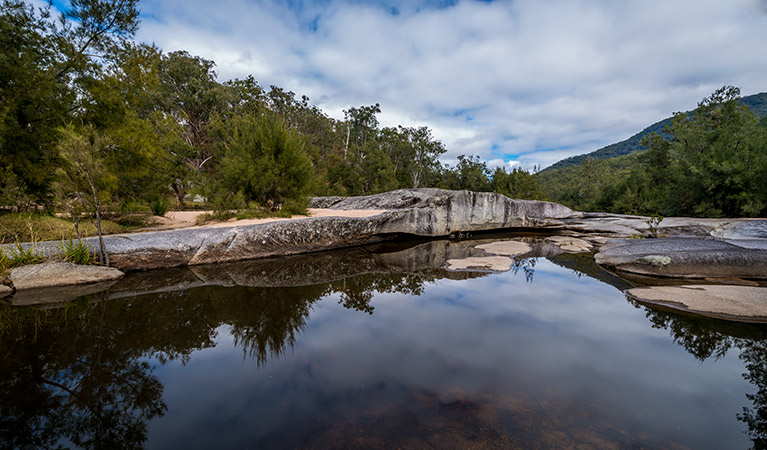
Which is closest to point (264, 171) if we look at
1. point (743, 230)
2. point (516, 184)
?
point (743, 230)

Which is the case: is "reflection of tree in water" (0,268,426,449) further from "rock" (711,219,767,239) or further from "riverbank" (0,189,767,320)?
"rock" (711,219,767,239)

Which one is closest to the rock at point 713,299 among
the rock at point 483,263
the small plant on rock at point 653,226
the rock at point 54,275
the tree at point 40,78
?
the rock at point 483,263

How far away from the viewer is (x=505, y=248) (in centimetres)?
916

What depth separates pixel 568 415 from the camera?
201 centimetres

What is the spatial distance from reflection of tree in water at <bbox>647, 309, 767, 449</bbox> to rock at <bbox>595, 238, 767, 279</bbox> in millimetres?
2690

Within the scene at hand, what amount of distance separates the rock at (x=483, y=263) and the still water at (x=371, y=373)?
1.81 metres

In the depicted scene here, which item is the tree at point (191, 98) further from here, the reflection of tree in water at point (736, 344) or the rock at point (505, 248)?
the reflection of tree in water at point (736, 344)

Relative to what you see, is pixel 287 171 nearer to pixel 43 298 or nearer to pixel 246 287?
pixel 246 287

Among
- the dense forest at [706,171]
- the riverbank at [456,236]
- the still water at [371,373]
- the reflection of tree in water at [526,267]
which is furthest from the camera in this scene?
the dense forest at [706,171]

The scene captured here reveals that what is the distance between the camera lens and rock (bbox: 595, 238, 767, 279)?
5520mm

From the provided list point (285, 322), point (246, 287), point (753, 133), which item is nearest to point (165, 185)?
point (246, 287)

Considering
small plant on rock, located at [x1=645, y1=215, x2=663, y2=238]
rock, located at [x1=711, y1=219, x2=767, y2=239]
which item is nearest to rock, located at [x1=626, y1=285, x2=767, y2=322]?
rock, located at [x1=711, y1=219, x2=767, y2=239]

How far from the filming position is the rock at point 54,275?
15.5 ft

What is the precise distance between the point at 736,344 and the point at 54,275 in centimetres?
1056
